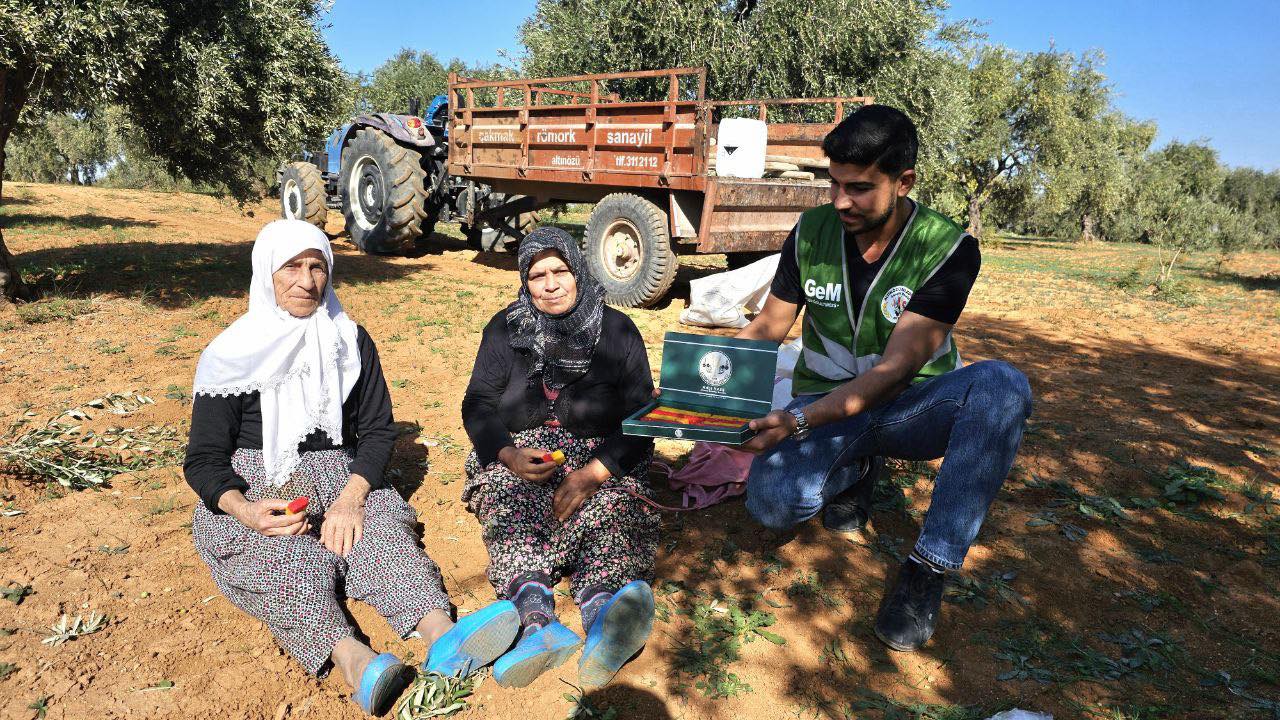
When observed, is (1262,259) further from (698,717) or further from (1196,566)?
(698,717)

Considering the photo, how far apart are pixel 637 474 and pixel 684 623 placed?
0.60 m

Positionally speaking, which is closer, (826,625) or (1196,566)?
(826,625)

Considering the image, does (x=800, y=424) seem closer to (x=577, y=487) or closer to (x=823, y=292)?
(x=823, y=292)

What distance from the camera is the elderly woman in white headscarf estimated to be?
2.24 metres

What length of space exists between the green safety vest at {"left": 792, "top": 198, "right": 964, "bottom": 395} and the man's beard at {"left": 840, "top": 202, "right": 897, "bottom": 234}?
0.32 ft

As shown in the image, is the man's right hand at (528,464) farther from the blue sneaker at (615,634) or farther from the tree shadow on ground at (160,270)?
the tree shadow on ground at (160,270)

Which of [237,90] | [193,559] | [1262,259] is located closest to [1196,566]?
[193,559]

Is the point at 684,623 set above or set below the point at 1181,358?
below

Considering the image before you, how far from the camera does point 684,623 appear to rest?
2600 millimetres

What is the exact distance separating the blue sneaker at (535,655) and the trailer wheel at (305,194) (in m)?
10.0

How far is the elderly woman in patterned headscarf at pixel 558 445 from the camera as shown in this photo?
8.36 feet

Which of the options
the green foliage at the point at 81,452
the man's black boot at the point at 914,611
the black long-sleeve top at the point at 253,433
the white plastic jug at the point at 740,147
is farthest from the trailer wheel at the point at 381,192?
the man's black boot at the point at 914,611

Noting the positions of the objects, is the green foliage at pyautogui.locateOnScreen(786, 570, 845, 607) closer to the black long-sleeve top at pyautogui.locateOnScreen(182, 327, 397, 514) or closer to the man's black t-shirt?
the man's black t-shirt

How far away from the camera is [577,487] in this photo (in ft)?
8.86
